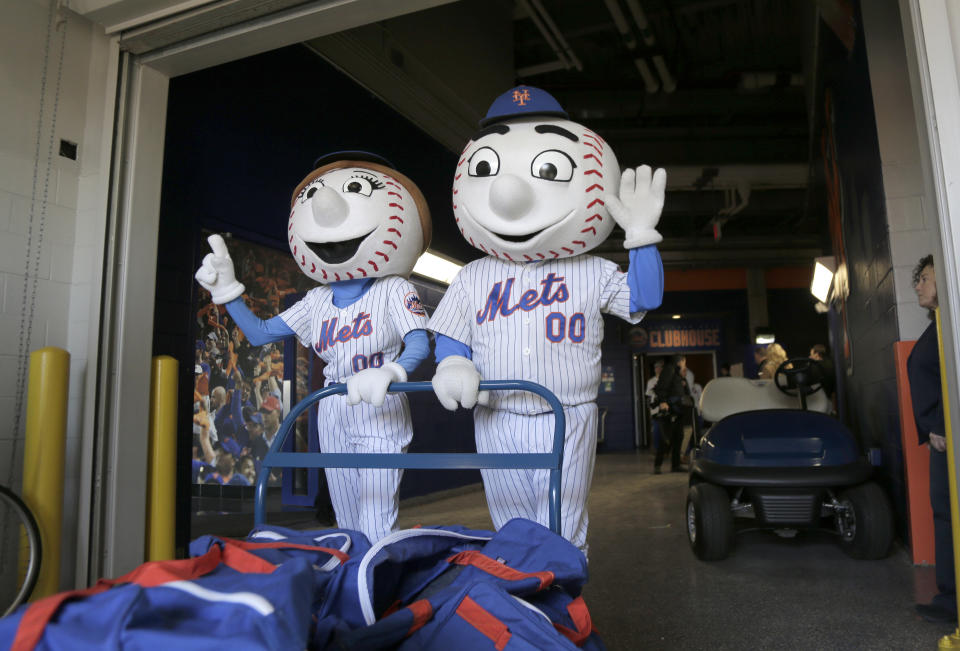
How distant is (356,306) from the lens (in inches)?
95.3

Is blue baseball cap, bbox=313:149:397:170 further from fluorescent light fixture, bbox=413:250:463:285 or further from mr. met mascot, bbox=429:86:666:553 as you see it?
fluorescent light fixture, bbox=413:250:463:285

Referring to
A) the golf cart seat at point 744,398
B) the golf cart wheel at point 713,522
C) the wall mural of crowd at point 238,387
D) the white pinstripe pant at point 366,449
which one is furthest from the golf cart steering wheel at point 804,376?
the wall mural of crowd at point 238,387

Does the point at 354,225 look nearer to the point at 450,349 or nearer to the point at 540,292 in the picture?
the point at 450,349

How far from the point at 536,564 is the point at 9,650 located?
78 cm

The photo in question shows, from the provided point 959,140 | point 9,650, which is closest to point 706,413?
point 959,140

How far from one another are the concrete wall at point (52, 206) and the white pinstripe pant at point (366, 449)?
3.69ft

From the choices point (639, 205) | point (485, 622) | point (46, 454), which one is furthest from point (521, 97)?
point (46, 454)

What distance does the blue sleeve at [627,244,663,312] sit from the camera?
6.22ft

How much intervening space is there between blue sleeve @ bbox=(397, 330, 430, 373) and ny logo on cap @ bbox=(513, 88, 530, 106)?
0.81 meters

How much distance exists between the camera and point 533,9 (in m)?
6.05

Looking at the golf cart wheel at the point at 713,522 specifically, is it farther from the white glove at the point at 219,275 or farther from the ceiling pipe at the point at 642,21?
the ceiling pipe at the point at 642,21

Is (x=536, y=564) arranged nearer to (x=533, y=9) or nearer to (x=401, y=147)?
(x=401, y=147)

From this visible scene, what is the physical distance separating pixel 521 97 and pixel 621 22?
4652 millimetres

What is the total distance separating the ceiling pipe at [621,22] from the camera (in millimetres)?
5852
